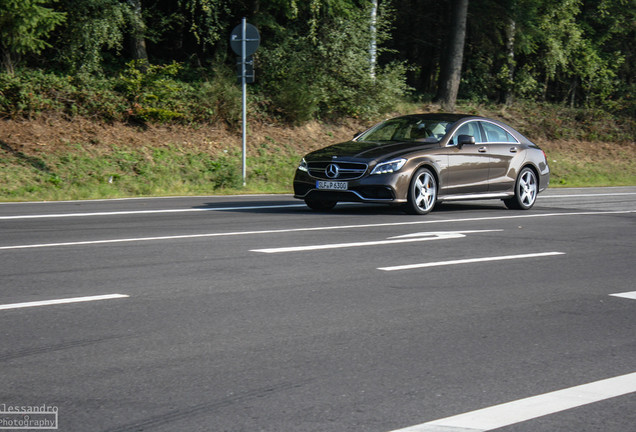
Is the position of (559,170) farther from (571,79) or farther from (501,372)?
(501,372)

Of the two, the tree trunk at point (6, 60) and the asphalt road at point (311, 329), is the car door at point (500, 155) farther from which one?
the tree trunk at point (6, 60)

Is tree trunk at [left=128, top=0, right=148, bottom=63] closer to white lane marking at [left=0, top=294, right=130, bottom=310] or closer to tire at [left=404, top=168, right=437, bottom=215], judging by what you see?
tire at [left=404, top=168, right=437, bottom=215]

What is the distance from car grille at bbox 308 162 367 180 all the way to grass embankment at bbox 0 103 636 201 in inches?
194

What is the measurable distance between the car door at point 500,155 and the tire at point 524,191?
7.6 inches

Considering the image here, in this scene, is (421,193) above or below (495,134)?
below

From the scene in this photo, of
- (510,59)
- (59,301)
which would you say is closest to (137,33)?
(510,59)

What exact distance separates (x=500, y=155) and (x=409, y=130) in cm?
187

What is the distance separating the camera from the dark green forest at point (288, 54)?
2220cm

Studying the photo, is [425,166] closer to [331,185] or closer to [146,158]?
[331,185]

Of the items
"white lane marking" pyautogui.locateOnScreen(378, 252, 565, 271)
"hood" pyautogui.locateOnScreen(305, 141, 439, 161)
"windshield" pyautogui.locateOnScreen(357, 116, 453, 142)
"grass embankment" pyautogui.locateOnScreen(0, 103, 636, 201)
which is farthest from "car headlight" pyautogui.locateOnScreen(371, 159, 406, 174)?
"grass embankment" pyautogui.locateOnScreen(0, 103, 636, 201)

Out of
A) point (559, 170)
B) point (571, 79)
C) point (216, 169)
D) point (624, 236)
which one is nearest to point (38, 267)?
point (624, 236)

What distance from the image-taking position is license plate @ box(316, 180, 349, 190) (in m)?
13.2

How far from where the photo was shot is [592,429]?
3762 mm

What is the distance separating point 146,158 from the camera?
21000 mm
